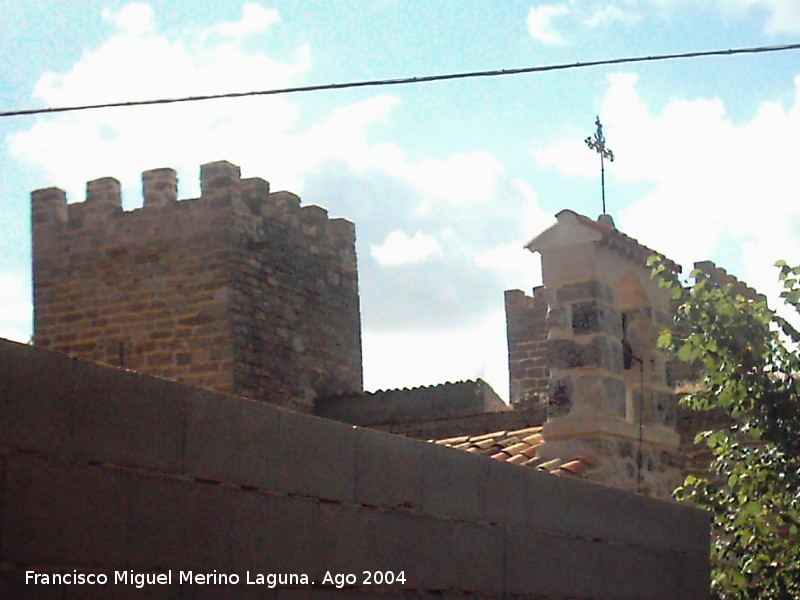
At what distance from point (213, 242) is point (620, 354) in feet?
29.6

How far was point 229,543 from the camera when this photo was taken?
3.82 meters

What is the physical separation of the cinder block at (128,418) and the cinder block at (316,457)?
51 centimetres

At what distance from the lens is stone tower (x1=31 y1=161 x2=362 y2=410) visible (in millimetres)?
16547

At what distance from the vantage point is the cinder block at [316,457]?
412 centimetres

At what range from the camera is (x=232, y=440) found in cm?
388

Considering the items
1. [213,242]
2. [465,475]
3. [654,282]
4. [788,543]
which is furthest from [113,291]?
[465,475]

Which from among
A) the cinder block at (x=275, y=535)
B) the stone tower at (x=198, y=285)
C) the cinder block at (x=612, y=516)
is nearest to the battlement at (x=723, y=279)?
the stone tower at (x=198, y=285)

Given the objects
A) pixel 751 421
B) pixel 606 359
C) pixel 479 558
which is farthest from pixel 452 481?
pixel 751 421

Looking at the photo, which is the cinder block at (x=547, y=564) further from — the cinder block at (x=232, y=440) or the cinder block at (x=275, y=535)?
the cinder block at (x=232, y=440)

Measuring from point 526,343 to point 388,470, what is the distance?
15.7 meters

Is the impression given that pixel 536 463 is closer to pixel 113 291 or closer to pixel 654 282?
pixel 654 282

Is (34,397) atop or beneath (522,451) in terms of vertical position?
beneath

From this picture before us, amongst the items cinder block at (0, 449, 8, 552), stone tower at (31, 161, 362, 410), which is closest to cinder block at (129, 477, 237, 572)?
cinder block at (0, 449, 8, 552)

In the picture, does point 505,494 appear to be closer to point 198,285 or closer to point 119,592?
point 119,592
